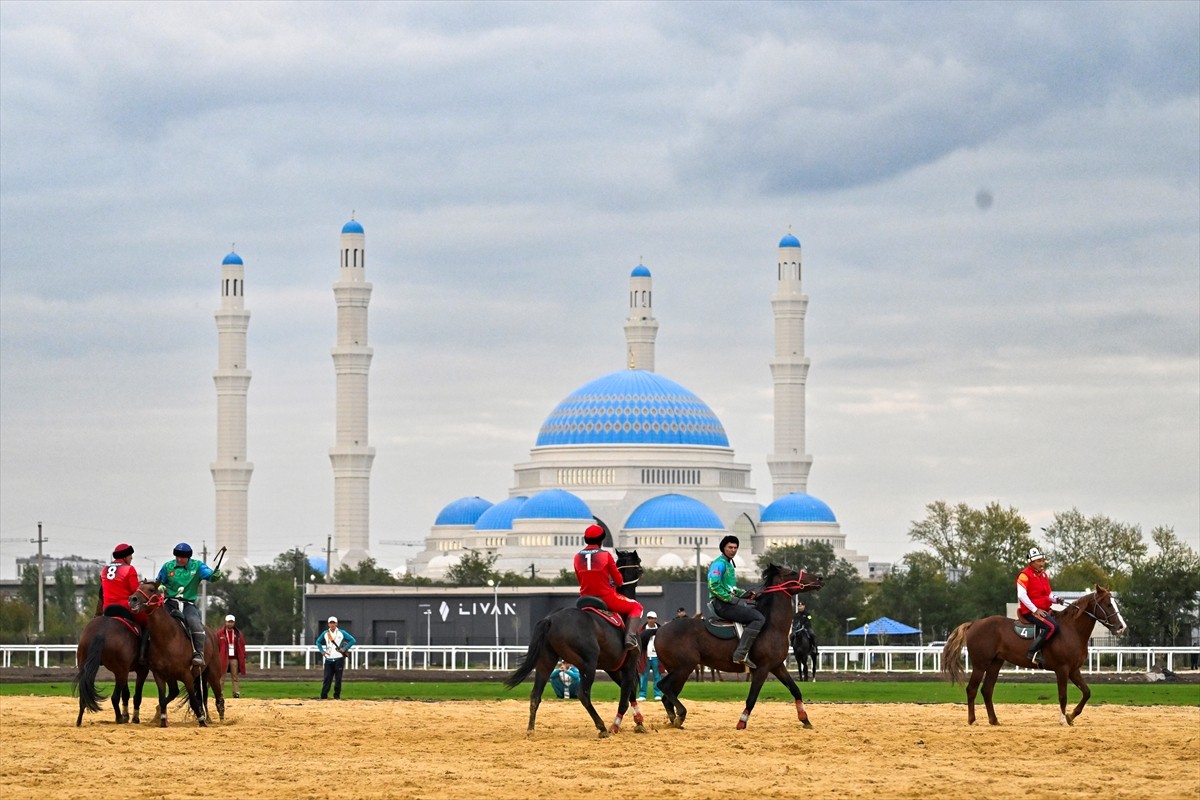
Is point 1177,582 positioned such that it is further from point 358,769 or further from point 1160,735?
point 358,769

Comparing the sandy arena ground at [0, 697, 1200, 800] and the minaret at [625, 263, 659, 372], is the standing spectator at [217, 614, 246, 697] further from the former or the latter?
the minaret at [625, 263, 659, 372]

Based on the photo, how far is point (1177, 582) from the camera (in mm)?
69750

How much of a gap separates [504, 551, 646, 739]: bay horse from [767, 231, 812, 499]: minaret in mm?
108078

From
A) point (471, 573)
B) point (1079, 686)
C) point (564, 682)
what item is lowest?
point (564, 682)

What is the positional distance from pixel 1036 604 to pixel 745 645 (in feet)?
12.0

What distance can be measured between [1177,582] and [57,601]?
66.4 m

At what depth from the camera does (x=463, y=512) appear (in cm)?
13850

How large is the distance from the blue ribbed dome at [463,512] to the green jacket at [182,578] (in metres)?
113

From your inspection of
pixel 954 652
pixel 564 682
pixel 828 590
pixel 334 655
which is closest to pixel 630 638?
pixel 954 652

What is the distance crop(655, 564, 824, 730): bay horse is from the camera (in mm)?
22406

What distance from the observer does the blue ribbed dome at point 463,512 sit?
13762 cm

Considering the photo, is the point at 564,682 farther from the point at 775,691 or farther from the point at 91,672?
the point at 91,672

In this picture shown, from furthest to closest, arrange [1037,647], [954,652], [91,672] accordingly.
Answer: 1. [954,652]
2. [1037,647]
3. [91,672]

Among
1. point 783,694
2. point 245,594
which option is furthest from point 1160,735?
point 245,594
